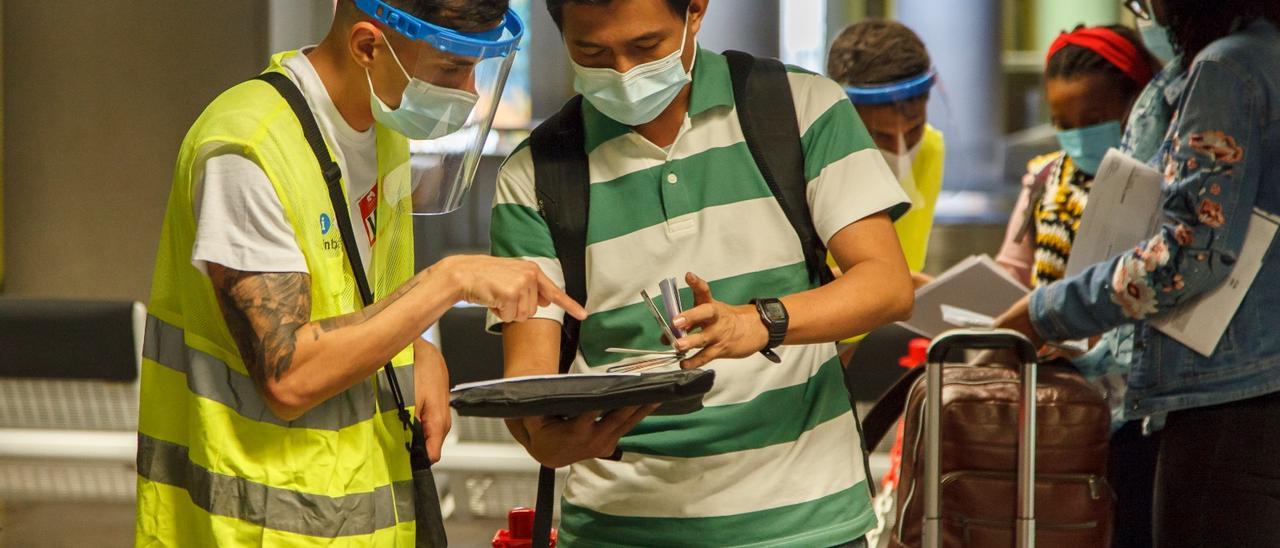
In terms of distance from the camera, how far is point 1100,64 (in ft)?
9.94

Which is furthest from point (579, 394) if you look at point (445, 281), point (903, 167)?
point (903, 167)

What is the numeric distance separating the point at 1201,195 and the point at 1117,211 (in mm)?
301

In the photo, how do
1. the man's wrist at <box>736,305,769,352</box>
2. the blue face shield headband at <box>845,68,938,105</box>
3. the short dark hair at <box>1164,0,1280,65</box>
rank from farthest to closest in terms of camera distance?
the blue face shield headband at <box>845,68,938,105</box> → the short dark hair at <box>1164,0,1280,65</box> → the man's wrist at <box>736,305,769,352</box>

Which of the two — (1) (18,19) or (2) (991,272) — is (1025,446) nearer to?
(2) (991,272)

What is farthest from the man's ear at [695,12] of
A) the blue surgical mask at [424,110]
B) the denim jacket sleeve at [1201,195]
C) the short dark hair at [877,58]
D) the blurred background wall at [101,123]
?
the blurred background wall at [101,123]

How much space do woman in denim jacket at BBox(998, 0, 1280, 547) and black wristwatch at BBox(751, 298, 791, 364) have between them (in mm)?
932

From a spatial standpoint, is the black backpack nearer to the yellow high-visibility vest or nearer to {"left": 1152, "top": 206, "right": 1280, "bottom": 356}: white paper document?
the yellow high-visibility vest

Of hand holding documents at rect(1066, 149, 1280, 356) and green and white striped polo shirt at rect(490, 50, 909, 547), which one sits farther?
hand holding documents at rect(1066, 149, 1280, 356)

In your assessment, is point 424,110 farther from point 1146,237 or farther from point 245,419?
point 1146,237

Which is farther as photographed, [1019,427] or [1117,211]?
[1117,211]

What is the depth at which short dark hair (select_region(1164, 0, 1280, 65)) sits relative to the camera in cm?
230

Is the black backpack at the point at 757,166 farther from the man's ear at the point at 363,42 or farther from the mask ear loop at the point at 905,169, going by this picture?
the mask ear loop at the point at 905,169

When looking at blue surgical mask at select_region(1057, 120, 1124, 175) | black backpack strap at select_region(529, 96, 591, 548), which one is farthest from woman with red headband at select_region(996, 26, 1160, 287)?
black backpack strap at select_region(529, 96, 591, 548)

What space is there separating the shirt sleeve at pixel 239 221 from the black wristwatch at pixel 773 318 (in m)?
0.58
